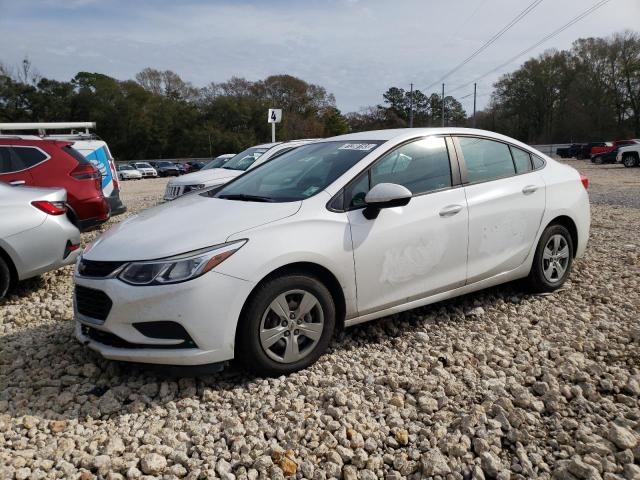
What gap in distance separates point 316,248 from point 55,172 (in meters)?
5.70

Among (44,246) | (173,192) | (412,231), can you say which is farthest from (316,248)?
(173,192)

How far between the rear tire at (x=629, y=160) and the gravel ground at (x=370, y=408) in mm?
30339

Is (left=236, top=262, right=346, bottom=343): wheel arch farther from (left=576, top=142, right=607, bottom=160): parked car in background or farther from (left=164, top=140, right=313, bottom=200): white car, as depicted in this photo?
(left=576, top=142, right=607, bottom=160): parked car in background

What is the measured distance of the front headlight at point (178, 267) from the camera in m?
2.97

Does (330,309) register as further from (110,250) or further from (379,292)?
(110,250)

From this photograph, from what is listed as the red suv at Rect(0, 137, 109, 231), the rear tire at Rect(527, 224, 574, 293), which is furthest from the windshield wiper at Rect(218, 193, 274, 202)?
the red suv at Rect(0, 137, 109, 231)

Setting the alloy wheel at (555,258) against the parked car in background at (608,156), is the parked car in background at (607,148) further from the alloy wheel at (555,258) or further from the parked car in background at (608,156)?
the alloy wheel at (555,258)

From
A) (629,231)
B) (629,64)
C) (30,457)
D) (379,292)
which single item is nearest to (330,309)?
(379,292)

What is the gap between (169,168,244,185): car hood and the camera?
10031 mm

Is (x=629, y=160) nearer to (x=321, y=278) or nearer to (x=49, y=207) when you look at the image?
(x=321, y=278)

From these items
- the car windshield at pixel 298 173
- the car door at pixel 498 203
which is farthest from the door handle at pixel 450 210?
the car windshield at pixel 298 173

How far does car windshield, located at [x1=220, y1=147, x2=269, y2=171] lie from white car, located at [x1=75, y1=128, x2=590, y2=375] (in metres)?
6.34

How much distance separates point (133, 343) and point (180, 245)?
2.15 ft

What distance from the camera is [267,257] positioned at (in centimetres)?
309
